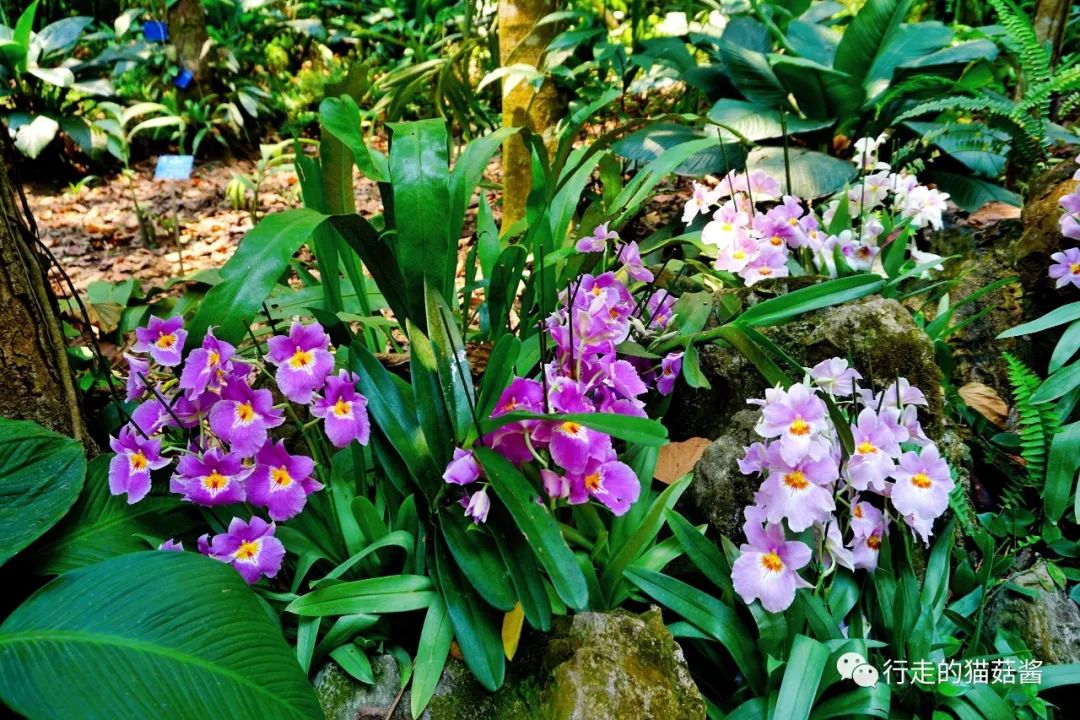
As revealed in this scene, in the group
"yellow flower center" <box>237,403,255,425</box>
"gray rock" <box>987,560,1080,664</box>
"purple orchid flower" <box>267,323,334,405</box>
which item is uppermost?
"purple orchid flower" <box>267,323,334,405</box>

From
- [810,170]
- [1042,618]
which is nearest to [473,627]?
[1042,618]

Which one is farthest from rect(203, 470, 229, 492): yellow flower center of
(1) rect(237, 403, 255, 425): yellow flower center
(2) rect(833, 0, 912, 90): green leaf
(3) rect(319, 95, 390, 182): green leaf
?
(2) rect(833, 0, 912, 90): green leaf

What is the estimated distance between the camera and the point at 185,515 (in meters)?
1.49

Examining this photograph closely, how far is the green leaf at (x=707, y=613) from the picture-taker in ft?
4.55

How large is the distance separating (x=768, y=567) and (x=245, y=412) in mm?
960

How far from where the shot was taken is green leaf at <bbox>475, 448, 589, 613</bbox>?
118 cm

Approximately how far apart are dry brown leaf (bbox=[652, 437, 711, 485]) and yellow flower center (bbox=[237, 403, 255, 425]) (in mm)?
845

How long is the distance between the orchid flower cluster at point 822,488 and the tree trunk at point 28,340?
4.65 ft

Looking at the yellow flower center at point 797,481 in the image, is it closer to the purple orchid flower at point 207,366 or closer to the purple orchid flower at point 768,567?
the purple orchid flower at point 768,567

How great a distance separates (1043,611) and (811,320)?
0.75 metres

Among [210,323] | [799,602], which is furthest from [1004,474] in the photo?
[210,323]

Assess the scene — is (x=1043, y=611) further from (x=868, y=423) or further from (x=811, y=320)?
(x=811, y=320)

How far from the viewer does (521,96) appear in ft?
10.2

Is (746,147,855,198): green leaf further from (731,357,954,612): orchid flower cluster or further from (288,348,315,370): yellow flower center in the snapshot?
(288,348,315,370): yellow flower center
